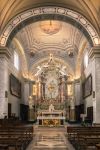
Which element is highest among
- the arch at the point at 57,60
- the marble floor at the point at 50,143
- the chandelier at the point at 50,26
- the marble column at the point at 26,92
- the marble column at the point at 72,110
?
the chandelier at the point at 50,26

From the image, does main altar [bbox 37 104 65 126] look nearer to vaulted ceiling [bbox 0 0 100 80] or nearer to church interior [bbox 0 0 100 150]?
church interior [bbox 0 0 100 150]

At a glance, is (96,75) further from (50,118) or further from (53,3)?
(50,118)

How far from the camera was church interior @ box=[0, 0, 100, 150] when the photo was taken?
1962 centimetres

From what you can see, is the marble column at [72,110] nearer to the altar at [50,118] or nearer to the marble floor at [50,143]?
the altar at [50,118]

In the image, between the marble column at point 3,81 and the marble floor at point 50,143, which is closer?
the marble floor at point 50,143

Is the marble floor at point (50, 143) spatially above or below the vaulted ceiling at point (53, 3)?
below

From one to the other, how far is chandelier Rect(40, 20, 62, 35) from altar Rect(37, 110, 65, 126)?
7.01 meters

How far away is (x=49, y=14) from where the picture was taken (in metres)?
20.5

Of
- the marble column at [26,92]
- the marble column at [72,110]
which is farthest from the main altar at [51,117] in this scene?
the marble column at [26,92]

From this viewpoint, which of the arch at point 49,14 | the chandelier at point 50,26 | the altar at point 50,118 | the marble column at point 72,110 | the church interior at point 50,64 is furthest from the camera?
the marble column at point 72,110

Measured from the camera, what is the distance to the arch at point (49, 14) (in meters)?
19.9

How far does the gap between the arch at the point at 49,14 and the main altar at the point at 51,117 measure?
333 inches

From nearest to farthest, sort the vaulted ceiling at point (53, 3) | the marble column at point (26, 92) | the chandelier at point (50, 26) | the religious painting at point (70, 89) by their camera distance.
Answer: the vaulted ceiling at point (53, 3) < the chandelier at point (50, 26) < the marble column at point (26, 92) < the religious painting at point (70, 89)

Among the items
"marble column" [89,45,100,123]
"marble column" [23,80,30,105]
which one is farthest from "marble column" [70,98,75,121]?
"marble column" [89,45,100,123]
